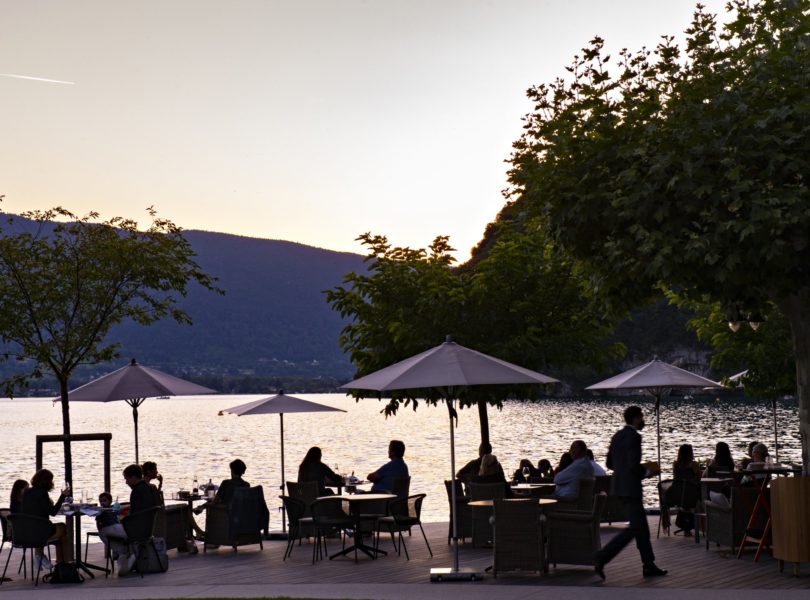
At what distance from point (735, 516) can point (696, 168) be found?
4389mm

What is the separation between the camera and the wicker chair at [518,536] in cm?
1235

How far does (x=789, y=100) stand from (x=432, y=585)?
20.8ft

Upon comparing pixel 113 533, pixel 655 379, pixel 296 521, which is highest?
pixel 655 379

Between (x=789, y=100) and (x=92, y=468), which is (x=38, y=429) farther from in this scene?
(x=789, y=100)

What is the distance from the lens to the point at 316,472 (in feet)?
56.1

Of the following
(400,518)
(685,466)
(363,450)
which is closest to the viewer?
(400,518)

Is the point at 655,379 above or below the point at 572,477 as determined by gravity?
above

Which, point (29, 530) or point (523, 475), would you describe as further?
point (523, 475)

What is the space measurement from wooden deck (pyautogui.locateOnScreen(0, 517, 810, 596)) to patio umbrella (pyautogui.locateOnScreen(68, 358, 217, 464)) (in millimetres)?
2376

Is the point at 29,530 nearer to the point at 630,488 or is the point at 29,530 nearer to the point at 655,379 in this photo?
the point at 630,488

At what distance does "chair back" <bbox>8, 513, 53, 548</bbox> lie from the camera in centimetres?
1334

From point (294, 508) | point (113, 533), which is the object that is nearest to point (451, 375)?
point (294, 508)

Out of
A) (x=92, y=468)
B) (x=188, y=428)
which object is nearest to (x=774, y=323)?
(x=92, y=468)

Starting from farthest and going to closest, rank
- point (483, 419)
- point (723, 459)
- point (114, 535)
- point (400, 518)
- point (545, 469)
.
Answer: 1. point (483, 419)
2. point (545, 469)
3. point (723, 459)
4. point (400, 518)
5. point (114, 535)
